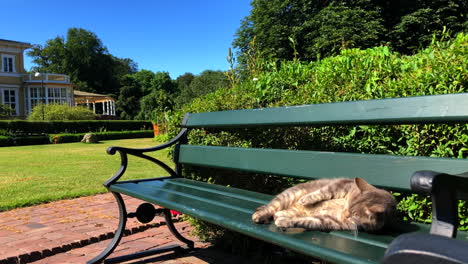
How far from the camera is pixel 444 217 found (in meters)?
1.14

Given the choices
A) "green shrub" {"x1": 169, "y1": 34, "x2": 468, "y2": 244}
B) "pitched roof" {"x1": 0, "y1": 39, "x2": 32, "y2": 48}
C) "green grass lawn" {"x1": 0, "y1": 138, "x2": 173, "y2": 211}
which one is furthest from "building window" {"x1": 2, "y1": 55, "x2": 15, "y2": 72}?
"green shrub" {"x1": 169, "y1": 34, "x2": 468, "y2": 244}

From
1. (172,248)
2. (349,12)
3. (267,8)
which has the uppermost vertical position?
(267,8)

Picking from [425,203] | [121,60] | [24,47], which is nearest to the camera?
[425,203]

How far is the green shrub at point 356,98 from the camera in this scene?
97.7 inches

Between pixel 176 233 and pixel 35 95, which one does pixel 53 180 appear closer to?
pixel 176 233

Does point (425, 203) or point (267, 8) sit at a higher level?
point (267, 8)

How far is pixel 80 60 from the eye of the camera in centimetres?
6588

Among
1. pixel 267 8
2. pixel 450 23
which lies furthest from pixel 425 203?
pixel 267 8

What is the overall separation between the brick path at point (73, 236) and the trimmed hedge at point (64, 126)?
21249mm

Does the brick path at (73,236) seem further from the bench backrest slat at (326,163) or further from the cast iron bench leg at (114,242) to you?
the bench backrest slat at (326,163)

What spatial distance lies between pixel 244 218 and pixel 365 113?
3.14 ft

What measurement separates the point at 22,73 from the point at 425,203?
174 feet

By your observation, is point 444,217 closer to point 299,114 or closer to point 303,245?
point 303,245

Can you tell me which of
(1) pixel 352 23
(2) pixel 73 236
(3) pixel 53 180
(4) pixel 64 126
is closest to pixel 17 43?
(4) pixel 64 126
